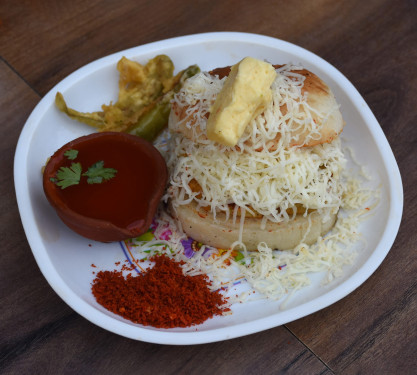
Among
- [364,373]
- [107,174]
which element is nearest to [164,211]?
[107,174]

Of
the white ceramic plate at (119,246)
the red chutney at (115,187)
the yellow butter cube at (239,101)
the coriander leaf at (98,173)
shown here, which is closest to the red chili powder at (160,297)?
the white ceramic plate at (119,246)

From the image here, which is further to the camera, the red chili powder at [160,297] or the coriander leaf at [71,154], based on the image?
the coriander leaf at [71,154]

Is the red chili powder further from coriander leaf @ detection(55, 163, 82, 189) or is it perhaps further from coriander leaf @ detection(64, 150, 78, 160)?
coriander leaf @ detection(64, 150, 78, 160)

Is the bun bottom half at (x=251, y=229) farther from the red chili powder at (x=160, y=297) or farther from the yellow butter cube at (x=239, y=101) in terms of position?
the yellow butter cube at (x=239, y=101)

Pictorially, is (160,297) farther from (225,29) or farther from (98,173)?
(225,29)

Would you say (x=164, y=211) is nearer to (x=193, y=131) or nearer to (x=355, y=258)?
(x=193, y=131)

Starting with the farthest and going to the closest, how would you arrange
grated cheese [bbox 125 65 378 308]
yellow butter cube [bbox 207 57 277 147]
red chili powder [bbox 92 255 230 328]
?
grated cheese [bbox 125 65 378 308] < red chili powder [bbox 92 255 230 328] < yellow butter cube [bbox 207 57 277 147]

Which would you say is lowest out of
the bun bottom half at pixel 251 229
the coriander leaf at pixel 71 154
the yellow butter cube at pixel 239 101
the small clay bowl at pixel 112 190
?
the bun bottom half at pixel 251 229

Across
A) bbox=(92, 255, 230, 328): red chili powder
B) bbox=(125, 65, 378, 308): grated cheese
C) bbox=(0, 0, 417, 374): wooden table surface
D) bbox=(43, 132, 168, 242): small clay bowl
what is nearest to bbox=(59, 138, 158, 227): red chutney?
bbox=(43, 132, 168, 242): small clay bowl
